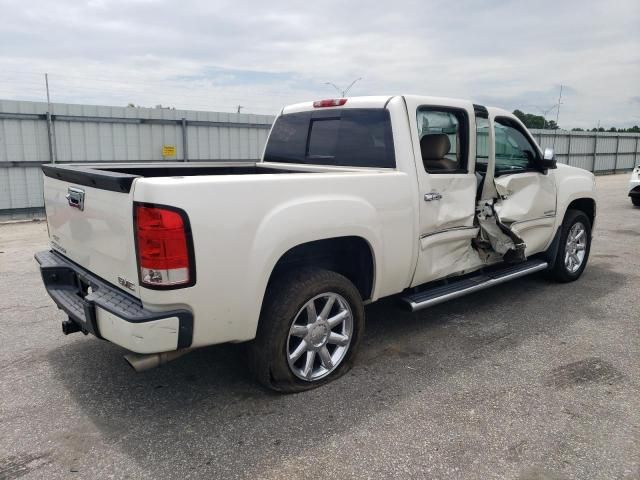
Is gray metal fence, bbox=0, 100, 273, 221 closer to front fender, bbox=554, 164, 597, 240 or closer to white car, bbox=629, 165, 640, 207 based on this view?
front fender, bbox=554, 164, 597, 240

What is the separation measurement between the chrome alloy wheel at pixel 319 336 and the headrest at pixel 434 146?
1.41 metres

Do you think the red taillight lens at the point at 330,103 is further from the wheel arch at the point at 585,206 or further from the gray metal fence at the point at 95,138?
the gray metal fence at the point at 95,138

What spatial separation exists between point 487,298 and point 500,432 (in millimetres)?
2597

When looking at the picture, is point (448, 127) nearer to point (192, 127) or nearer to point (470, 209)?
point (470, 209)

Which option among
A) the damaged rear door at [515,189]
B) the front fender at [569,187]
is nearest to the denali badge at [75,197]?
the damaged rear door at [515,189]

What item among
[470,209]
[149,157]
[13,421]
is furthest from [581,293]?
[149,157]

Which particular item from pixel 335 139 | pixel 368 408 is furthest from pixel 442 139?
pixel 368 408

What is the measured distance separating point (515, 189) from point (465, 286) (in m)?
1.18

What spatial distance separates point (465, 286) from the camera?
14.3 ft

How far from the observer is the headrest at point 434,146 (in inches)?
158

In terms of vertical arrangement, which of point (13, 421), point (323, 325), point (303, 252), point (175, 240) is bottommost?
point (13, 421)

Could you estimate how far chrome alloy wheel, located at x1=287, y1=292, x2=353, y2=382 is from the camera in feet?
10.8

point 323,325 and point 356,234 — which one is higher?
point 356,234

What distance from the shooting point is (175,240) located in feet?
8.42
